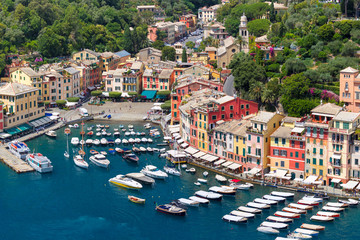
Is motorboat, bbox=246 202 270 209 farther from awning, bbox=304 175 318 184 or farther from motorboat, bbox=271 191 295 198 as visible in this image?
awning, bbox=304 175 318 184

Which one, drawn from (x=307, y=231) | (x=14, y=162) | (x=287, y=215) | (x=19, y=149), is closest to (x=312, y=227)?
(x=307, y=231)

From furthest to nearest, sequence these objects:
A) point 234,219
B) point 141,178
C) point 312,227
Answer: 1. point 141,178
2. point 234,219
3. point 312,227

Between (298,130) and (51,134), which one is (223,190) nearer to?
(298,130)

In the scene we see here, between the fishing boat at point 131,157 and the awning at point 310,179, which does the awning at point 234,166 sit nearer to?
the awning at point 310,179

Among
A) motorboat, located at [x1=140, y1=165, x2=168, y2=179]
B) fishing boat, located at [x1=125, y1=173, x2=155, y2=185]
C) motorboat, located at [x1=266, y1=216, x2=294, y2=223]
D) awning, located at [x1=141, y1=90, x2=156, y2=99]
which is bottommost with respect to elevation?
motorboat, located at [x1=266, y1=216, x2=294, y2=223]

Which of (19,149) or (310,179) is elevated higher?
(19,149)

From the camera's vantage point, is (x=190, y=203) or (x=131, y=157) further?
(x=131, y=157)

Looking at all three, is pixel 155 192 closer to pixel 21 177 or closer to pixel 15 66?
pixel 21 177

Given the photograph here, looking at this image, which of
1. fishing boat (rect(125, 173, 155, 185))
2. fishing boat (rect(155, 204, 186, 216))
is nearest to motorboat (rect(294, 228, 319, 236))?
fishing boat (rect(155, 204, 186, 216))
